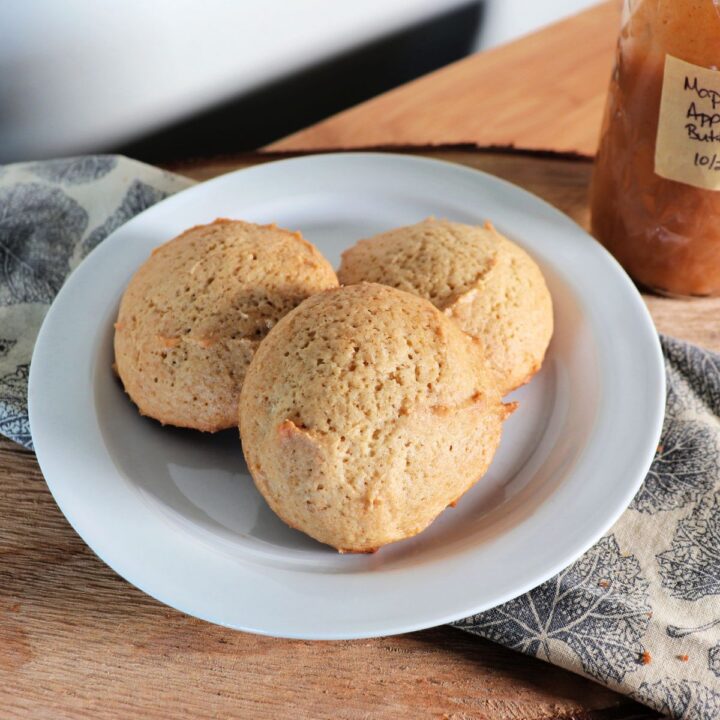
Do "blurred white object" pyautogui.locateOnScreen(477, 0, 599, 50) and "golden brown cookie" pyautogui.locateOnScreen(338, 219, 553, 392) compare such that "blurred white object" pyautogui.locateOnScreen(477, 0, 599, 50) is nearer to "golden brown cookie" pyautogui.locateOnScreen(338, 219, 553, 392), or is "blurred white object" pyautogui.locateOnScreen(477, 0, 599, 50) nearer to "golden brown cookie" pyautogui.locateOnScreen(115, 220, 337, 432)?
"golden brown cookie" pyautogui.locateOnScreen(338, 219, 553, 392)

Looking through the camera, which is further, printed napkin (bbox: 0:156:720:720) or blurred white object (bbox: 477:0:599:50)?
blurred white object (bbox: 477:0:599:50)

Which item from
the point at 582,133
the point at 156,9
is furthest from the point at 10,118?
the point at 582,133

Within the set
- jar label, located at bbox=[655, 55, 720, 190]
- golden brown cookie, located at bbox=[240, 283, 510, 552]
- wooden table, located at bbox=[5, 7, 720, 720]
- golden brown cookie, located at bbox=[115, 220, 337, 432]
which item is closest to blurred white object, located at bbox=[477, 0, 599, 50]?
jar label, located at bbox=[655, 55, 720, 190]

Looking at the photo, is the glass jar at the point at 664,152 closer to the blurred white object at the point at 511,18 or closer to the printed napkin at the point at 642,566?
the printed napkin at the point at 642,566

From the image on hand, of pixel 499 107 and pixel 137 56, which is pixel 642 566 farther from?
pixel 137 56

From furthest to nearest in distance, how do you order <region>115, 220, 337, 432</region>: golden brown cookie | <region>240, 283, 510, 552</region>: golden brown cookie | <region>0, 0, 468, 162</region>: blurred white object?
<region>0, 0, 468, 162</region>: blurred white object → <region>115, 220, 337, 432</region>: golden brown cookie → <region>240, 283, 510, 552</region>: golden brown cookie

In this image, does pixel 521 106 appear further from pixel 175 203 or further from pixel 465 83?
pixel 175 203
